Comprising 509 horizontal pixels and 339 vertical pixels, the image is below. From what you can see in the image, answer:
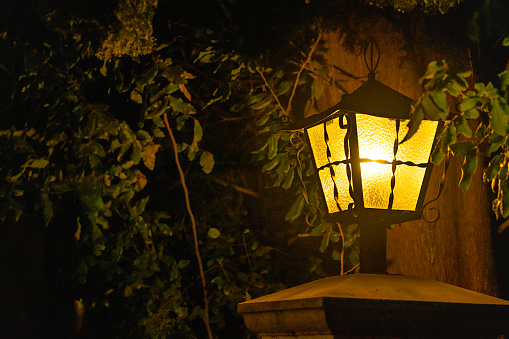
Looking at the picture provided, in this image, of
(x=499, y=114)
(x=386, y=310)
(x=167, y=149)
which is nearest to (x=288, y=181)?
(x=499, y=114)

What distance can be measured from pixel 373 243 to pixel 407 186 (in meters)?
0.31

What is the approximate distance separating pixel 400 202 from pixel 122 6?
196cm

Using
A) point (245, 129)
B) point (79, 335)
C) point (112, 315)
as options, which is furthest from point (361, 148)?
point (79, 335)

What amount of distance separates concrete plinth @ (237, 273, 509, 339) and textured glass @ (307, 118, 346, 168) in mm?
601

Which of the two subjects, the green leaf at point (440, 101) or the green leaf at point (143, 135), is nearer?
the green leaf at point (440, 101)

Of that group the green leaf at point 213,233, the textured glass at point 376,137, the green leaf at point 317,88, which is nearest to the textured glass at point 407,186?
the textured glass at point 376,137

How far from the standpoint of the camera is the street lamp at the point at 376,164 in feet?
9.92

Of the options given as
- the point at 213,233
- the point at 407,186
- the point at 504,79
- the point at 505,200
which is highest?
the point at 504,79

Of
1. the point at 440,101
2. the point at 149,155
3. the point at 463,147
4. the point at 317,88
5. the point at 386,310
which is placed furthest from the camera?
the point at 149,155

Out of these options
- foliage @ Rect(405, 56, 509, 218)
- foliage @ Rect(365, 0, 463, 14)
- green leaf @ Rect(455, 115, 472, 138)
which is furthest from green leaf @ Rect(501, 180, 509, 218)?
foliage @ Rect(365, 0, 463, 14)

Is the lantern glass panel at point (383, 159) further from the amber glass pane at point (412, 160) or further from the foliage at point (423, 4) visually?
the foliage at point (423, 4)

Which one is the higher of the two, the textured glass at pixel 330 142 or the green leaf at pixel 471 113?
the green leaf at pixel 471 113

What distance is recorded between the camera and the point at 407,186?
3062mm

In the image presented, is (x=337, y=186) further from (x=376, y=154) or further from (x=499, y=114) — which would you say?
(x=499, y=114)
